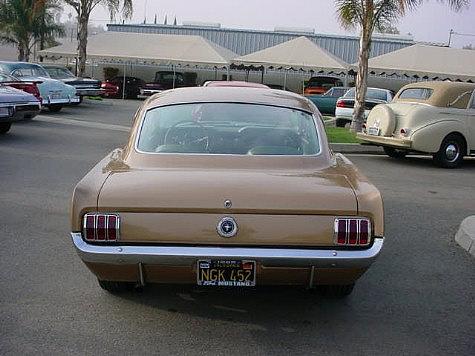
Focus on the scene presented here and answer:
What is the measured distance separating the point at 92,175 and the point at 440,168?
9555 mm

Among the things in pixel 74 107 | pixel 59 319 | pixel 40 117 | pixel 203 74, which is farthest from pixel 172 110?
pixel 203 74

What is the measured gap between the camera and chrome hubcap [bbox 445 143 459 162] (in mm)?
12430

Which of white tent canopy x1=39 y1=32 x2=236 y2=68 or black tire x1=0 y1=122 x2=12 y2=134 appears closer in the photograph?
black tire x1=0 y1=122 x2=12 y2=134

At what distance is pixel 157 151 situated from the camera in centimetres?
459

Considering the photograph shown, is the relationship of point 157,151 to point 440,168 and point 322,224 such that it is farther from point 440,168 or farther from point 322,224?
point 440,168

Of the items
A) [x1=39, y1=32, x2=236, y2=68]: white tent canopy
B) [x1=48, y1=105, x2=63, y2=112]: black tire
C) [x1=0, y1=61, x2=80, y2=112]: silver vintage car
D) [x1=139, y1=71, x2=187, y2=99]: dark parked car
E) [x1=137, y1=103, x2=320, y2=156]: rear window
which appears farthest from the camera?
[x1=139, y1=71, x2=187, y2=99]: dark parked car

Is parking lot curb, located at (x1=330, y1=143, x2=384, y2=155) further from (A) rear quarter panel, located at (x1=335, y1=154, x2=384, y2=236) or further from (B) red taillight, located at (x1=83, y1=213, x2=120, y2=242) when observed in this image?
(B) red taillight, located at (x1=83, y1=213, x2=120, y2=242)

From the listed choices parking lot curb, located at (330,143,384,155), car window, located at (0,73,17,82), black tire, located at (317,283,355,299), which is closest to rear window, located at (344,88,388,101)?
parking lot curb, located at (330,143,384,155)

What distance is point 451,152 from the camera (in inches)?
490

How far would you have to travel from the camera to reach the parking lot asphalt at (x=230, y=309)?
3838 mm

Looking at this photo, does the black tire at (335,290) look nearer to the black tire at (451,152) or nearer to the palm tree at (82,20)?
the black tire at (451,152)

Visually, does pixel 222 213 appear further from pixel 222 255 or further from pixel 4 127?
pixel 4 127

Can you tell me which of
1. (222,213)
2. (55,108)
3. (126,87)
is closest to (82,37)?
(126,87)

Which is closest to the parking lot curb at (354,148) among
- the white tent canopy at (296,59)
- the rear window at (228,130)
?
the rear window at (228,130)
